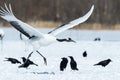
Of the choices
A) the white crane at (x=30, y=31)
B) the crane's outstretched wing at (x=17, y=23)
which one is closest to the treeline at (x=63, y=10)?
the white crane at (x=30, y=31)

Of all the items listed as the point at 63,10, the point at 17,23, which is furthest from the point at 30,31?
the point at 63,10

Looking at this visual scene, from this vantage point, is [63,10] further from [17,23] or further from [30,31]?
[17,23]

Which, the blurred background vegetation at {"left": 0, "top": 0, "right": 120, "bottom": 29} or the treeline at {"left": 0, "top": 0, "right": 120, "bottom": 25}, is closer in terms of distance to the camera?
the blurred background vegetation at {"left": 0, "top": 0, "right": 120, "bottom": 29}

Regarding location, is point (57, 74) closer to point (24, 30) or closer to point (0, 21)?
point (24, 30)

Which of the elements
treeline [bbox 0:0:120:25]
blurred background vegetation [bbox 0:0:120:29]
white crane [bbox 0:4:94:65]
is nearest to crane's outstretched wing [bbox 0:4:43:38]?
white crane [bbox 0:4:94:65]

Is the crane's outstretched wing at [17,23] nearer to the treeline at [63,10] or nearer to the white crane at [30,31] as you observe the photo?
the white crane at [30,31]

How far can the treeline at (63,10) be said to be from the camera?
149 feet

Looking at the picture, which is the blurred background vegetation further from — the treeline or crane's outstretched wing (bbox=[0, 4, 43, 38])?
crane's outstretched wing (bbox=[0, 4, 43, 38])

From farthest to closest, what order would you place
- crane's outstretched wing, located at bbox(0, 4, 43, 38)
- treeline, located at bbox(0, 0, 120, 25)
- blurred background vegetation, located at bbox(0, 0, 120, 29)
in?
treeline, located at bbox(0, 0, 120, 25), blurred background vegetation, located at bbox(0, 0, 120, 29), crane's outstretched wing, located at bbox(0, 4, 43, 38)

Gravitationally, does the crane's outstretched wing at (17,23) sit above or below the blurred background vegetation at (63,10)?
below

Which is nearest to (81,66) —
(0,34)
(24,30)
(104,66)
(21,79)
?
(104,66)

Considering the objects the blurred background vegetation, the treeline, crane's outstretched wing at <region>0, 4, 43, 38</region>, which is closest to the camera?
crane's outstretched wing at <region>0, 4, 43, 38</region>

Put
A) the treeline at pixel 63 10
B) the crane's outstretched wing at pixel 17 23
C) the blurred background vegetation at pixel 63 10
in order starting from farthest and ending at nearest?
the treeline at pixel 63 10, the blurred background vegetation at pixel 63 10, the crane's outstretched wing at pixel 17 23

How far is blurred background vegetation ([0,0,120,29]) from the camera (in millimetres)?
45041
